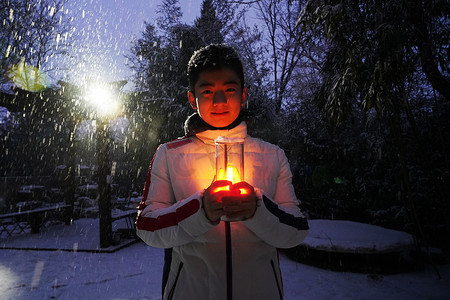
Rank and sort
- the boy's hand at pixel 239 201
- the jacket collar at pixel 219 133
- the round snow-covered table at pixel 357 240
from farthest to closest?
the round snow-covered table at pixel 357 240 → the jacket collar at pixel 219 133 → the boy's hand at pixel 239 201

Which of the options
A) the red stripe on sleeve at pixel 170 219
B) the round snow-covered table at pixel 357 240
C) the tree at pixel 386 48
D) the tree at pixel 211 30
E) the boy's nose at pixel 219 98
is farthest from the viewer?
the tree at pixel 211 30

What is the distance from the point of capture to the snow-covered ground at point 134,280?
187 inches

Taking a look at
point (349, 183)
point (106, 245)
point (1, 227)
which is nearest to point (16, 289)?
point (106, 245)

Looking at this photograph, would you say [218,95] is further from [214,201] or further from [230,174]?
[214,201]

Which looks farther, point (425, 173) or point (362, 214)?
point (362, 214)

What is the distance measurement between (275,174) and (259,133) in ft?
37.0

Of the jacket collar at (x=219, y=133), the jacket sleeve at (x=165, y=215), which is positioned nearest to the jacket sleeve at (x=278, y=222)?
the jacket sleeve at (x=165, y=215)

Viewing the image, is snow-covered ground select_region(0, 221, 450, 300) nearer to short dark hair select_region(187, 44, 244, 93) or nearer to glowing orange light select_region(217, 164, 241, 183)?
glowing orange light select_region(217, 164, 241, 183)

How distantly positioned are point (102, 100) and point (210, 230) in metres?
7.33

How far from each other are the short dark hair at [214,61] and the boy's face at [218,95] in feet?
0.11

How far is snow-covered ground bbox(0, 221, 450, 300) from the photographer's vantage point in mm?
4762

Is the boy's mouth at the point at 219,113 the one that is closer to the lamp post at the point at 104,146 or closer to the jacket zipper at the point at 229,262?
the jacket zipper at the point at 229,262

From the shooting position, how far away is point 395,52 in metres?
4.38

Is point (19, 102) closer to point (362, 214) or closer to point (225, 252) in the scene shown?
point (225, 252)
